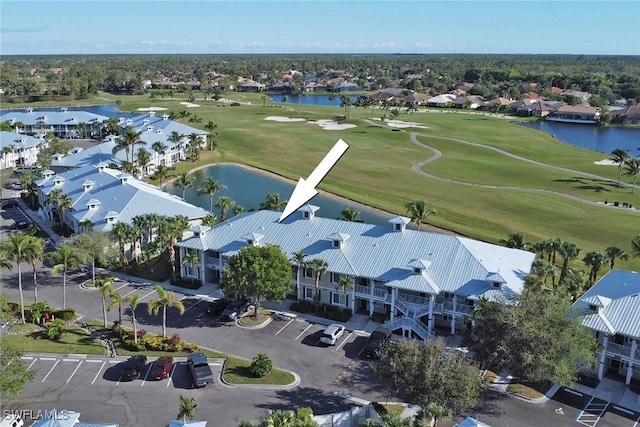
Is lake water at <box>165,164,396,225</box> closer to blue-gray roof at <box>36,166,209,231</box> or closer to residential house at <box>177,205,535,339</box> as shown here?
blue-gray roof at <box>36,166,209,231</box>

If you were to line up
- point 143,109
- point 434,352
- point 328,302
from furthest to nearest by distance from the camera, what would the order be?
point 143,109, point 328,302, point 434,352

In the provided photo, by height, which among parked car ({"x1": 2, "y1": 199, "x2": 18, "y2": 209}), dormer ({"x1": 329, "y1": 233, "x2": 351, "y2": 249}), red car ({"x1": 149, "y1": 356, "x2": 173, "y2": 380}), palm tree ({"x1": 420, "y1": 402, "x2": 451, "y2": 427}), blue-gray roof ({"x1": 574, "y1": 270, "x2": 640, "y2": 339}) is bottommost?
red car ({"x1": 149, "y1": 356, "x2": 173, "y2": 380})

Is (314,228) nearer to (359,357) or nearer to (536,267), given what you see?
(359,357)

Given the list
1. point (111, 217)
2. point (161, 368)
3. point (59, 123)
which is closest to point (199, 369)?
point (161, 368)

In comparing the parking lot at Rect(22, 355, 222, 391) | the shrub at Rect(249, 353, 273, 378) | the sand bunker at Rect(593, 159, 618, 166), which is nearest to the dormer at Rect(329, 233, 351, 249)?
the shrub at Rect(249, 353, 273, 378)

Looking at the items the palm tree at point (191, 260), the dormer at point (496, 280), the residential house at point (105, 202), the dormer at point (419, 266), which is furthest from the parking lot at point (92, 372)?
the residential house at point (105, 202)

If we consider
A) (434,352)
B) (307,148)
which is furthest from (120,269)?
(307,148)

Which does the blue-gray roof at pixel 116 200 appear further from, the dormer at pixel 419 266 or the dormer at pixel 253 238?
the dormer at pixel 419 266
